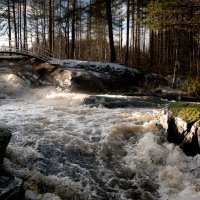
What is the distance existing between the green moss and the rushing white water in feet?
2.57

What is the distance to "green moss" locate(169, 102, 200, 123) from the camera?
27.9ft

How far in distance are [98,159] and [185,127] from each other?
2442 millimetres

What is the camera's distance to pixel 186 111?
8.82 meters

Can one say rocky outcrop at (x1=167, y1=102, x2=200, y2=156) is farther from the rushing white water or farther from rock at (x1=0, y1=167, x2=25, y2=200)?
rock at (x1=0, y1=167, x2=25, y2=200)

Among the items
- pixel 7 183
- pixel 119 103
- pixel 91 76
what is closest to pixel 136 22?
pixel 119 103

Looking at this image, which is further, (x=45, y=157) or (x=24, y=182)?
(x=45, y=157)

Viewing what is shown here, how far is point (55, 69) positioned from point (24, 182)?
1371 centimetres

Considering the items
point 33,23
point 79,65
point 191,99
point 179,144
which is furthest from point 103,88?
point 33,23

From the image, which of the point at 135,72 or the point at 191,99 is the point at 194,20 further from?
the point at 135,72

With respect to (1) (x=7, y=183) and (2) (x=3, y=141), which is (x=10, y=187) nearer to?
(1) (x=7, y=183)

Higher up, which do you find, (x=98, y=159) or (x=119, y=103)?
(x=119, y=103)

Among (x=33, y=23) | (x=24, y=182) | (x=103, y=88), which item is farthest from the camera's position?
(x=33, y=23)

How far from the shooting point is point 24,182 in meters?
6.39

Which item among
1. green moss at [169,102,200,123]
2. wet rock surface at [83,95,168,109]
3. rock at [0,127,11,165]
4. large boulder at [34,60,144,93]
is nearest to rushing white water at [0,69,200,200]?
rock at [0,127,11,165]
